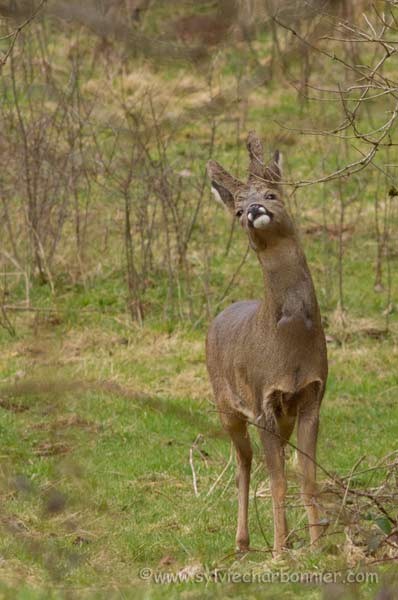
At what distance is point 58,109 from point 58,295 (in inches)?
77.8

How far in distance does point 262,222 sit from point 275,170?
2.11 ft

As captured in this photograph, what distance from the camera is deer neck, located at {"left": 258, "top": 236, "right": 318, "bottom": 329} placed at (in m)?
8.48

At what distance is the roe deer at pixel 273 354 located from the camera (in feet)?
27.2

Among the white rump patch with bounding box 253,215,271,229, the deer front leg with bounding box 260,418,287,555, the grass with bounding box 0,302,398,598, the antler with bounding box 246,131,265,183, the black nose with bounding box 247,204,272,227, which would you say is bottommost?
the grass with bounding box 0,302,398,598

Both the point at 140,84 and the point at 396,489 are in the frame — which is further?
the point at 140,84

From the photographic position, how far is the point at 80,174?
15664 mm

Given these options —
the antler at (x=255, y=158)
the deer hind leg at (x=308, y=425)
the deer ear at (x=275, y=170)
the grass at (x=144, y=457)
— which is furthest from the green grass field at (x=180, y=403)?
the deer ear at (x=275, y=170)

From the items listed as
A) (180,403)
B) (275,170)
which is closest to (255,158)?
(275,170)

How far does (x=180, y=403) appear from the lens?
12234 mm

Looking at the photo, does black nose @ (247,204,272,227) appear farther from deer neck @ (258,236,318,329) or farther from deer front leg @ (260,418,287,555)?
deer front leg @ (260,418,287,555)

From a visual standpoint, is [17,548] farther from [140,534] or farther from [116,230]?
[116,230]

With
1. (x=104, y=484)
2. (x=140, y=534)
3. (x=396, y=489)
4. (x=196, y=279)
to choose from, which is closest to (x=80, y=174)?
(x=196, y=279)

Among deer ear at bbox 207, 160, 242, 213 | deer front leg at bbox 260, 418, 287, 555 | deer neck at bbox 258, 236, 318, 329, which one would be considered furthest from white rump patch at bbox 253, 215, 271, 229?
deer front leg at bbox 260, 418, 287, 555

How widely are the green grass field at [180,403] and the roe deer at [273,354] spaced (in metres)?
0.31
